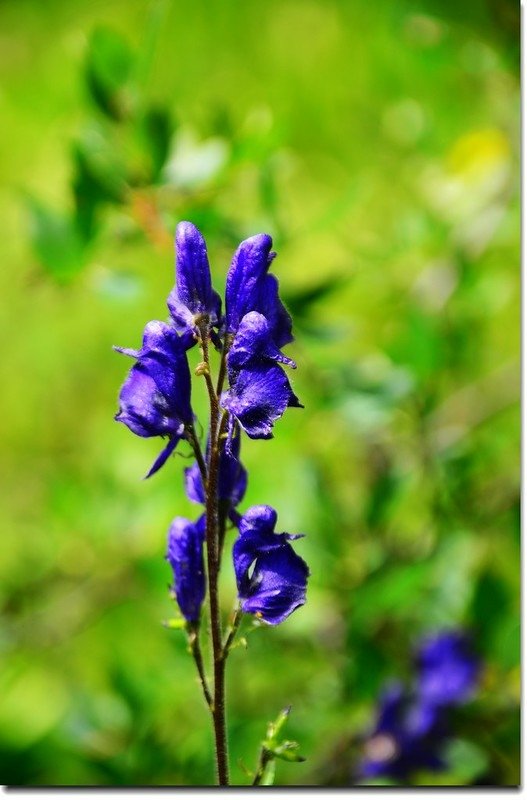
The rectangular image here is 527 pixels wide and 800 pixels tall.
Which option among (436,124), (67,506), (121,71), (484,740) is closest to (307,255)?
(436,124)

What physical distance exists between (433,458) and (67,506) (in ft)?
1.72

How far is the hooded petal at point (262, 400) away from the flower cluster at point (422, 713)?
0.56 m

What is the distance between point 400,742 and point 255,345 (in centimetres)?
62

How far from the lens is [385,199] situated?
166cm

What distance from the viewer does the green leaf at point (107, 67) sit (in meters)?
0.83

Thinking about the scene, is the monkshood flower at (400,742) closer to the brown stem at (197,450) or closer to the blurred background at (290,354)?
the blurred background at (290,354)

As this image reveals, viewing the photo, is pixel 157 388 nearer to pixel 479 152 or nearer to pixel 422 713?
pixel 422 713

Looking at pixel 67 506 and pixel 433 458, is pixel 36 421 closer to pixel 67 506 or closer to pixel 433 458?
pixel 67 506

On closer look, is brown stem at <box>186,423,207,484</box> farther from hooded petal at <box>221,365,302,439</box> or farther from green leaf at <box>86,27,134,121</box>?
green leaf at <box>86,27,134,121</box>

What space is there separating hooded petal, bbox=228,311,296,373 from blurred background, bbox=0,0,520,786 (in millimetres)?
268

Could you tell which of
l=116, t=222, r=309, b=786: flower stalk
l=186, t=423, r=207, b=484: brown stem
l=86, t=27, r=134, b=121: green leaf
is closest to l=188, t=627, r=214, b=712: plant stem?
l=116, t=222, r=309, b=786: flower stalk

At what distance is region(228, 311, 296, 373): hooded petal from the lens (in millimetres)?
445

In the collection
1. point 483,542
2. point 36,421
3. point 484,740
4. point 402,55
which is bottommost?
point 484,740

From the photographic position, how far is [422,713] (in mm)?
933
